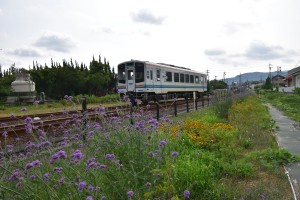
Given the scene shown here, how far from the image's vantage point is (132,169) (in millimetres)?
3184

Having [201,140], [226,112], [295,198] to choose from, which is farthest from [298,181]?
[226,112]

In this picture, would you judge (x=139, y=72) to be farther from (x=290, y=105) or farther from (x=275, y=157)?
(x=275, y=157)

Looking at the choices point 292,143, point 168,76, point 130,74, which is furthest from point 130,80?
point 292,143

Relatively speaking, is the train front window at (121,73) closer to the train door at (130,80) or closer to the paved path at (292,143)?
the train door at (130,80)

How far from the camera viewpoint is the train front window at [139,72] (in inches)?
773

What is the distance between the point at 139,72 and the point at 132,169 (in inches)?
662

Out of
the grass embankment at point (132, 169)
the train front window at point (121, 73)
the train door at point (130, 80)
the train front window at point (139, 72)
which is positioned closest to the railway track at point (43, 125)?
the grass embankment at point (132, 169)

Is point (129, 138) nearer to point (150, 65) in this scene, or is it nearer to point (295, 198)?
point (295, 198)

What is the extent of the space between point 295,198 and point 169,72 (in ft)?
60.7

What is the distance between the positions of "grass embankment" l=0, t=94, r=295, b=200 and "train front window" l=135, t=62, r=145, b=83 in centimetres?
1354

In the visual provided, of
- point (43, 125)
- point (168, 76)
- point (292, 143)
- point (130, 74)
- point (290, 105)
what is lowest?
point (292, 143)

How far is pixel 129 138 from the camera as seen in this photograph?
4.15 m

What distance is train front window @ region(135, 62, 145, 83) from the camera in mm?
19625

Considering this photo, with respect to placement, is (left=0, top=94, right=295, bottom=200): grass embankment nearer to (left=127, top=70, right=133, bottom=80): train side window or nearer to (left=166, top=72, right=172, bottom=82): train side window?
(left=127, top=70, right=133, bottom=80): train side window
